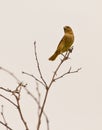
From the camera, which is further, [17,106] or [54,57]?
[54,57]

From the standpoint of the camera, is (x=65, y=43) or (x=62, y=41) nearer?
(x=65, y=43)

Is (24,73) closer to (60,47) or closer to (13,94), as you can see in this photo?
(13,94)

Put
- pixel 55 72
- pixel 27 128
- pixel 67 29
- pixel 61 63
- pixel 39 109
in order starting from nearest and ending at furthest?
1. pixel 27 128
2. pixel 39 109
3. pixel 55 72
4. pixel 61 63
5. pixel 67 29

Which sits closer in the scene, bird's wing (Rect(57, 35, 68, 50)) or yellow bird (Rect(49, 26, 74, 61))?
yellow bird (Rect(49, 26, 74, 61))

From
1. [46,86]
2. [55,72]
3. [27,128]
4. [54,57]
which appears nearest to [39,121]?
[27,128]

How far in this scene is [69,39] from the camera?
30.4 feet

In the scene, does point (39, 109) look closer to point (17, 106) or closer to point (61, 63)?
point (17, 106)

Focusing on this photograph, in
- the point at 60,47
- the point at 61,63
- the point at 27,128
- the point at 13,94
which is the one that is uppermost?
the point at 60,47

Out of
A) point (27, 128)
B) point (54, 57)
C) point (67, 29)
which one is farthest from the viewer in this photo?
point (67, 29)

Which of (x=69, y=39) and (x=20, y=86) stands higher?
(x=69, y=39)

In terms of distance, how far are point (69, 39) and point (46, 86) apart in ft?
15.4

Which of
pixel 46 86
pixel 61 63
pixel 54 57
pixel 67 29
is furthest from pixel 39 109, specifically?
pixel 67 29

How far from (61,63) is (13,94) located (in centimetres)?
108

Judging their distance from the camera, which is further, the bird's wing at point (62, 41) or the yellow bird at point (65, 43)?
the bird's wing at point (62, 41)
